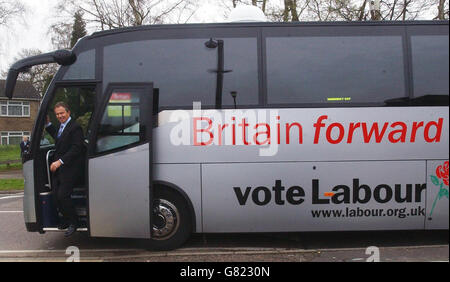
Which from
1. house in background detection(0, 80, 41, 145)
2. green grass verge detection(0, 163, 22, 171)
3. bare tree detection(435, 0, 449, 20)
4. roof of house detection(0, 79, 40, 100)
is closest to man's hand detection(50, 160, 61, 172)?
bare tree detection(435, 0, 449, 20)

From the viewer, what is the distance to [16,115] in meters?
38.0

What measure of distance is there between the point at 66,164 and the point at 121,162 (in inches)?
33.7

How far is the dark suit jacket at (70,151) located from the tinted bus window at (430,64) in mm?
5003

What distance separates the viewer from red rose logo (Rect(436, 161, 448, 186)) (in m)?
5.01

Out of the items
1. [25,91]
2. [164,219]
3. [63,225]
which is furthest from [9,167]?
[25,91]

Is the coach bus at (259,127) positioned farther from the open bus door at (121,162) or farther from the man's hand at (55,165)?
the man's hand at (55,165)

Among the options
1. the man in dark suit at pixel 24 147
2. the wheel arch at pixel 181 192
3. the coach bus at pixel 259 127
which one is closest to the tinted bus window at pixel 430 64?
the coach bus at pixel 259 127

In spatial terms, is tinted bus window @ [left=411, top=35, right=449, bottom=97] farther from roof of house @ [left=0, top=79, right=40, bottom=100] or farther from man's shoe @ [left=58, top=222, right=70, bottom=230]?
roof of house @ [left=0, top=79, right=40, bottom=100]

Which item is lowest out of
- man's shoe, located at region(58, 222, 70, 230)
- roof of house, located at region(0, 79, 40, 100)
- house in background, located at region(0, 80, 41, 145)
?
man's shoe, located at region(58, 222, 70, 230)

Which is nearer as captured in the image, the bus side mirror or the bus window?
the bus window

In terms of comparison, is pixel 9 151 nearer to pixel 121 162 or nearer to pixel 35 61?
pixel 35 61

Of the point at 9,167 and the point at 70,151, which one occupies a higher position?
the point at 70,151

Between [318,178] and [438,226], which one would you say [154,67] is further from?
[438,226]

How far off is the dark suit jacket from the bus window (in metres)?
0.42
